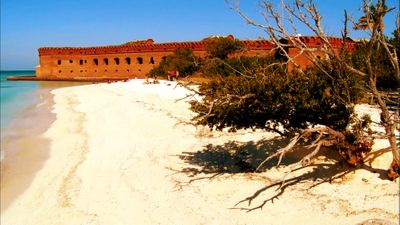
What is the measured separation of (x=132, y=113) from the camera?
13.5 metres

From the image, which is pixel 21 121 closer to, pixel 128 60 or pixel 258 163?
pixel 258 163

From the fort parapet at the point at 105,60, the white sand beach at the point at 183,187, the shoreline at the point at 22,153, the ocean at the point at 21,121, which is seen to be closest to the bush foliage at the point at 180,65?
the fort parapet at the point at 105,60

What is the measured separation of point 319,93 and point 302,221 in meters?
2.17

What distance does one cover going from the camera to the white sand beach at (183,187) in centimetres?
518

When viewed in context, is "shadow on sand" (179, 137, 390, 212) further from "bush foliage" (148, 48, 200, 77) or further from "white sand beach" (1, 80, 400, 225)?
"bush foliage" (148, 48, 200, 77)

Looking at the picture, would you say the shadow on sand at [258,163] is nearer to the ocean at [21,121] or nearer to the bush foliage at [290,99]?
the bush foliage at [290,99]

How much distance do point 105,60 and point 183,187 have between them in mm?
36446

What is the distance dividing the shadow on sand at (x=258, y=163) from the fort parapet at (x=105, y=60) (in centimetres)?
2555

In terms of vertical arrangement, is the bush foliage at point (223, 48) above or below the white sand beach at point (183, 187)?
above

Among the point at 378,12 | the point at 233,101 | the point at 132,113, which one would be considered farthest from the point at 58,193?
the point at 132,113

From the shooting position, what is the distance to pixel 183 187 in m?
6.38

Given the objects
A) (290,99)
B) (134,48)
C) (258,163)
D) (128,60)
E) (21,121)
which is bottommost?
(21,121)

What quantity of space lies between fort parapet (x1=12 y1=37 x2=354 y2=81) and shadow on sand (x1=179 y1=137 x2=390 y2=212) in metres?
25.6

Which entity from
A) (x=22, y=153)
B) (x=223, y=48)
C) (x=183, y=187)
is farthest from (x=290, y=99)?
(x=223, y=48)
